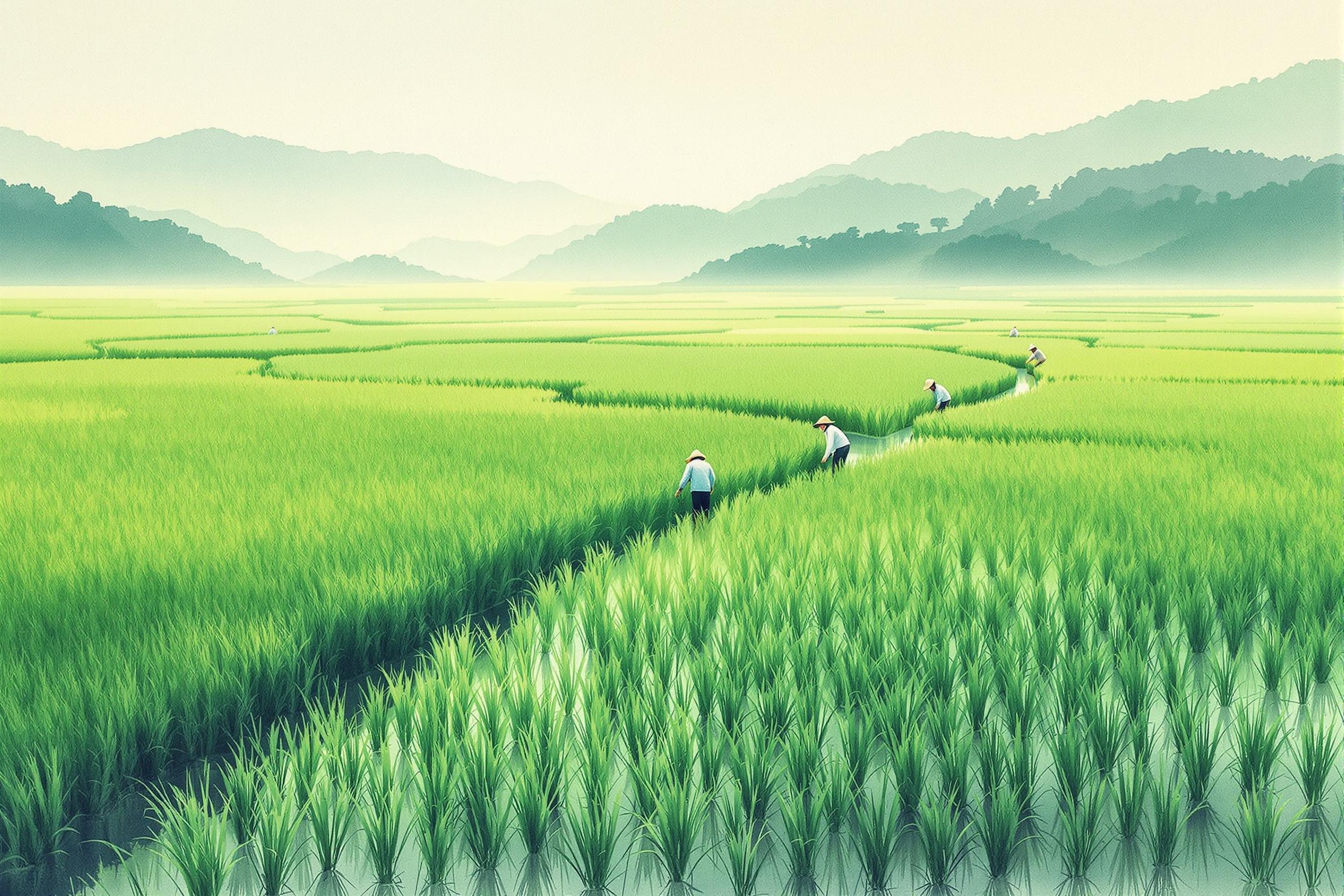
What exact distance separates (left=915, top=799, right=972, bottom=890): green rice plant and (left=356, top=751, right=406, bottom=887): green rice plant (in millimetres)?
1726

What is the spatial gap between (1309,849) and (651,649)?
8.95 ft

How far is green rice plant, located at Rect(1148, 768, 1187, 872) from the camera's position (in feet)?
8.97

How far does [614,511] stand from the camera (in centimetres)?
696

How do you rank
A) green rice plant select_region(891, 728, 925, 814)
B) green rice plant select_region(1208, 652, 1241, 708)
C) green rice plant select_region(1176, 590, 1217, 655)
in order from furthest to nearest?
green rice plant select_region(1176, 590, 1217, 655) < green rice plant select_region(1208, 652, 1241, 708) < green rice plant select_region(891, 728, 925, 814)

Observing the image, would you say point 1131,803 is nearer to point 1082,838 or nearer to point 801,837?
point 1082,838

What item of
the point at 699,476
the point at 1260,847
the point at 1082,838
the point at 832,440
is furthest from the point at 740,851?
the point at 832,440

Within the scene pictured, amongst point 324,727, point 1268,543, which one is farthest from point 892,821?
point 1268,543

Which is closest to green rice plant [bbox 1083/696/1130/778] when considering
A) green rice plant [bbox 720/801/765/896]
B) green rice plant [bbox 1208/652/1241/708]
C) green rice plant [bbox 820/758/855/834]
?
green rice plant [bbox 1208/652/1241/708]

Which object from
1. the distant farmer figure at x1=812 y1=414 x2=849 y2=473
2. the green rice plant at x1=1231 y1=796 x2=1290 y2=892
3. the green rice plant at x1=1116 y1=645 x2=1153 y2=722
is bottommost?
the green rice plant at x1=1231 y1=796 x2=1290 y2=892

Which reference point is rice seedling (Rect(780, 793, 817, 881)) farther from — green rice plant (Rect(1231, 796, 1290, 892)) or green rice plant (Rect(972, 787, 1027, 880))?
green rice plant (Rect(1231, 796, 1290, 892))

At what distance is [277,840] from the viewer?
8.82ft

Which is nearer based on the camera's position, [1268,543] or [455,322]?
[1268,543]

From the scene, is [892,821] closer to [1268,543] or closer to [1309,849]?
[1309,849]

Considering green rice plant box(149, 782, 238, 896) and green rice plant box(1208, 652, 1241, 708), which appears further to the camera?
green rice plant box(1208, 652, 1241, 708)
